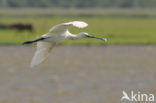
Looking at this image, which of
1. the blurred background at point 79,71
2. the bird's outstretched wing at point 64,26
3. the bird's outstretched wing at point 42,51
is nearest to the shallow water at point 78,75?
the blurred background at point 79,71

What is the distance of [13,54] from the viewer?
3450 centimetres

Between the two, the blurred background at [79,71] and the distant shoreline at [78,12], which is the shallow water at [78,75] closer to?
the blurred background at [79,71]

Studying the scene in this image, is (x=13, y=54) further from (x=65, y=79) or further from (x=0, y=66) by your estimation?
(x=65, y=79)

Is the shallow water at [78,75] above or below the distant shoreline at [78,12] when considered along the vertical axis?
above

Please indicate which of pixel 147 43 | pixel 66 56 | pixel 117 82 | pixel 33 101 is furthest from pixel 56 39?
pixel 147 43

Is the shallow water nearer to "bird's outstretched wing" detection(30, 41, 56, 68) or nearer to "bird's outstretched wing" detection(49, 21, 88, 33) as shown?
"bird's outstretched wing" detection(30, 41, 56, 68)

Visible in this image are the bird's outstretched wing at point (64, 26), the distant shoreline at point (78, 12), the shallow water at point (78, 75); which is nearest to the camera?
the bird's outstretched wing at point (64, 26)

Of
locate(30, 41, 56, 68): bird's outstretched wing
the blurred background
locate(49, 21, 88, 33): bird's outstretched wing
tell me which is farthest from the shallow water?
locate(49, 21, 88, 33): bird's outstretched wing

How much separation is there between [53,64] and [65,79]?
5.54 meters

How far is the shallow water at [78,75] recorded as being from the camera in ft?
69.8

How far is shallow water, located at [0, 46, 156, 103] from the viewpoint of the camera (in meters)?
21.3

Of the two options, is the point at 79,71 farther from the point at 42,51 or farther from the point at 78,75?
the point at 42,51

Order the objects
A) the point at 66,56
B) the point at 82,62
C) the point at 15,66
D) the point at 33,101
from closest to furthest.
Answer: the point at 33,101 < the point at 15,66 < the point at 82,62 < the point at 66,56

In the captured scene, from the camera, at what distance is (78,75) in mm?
25969
